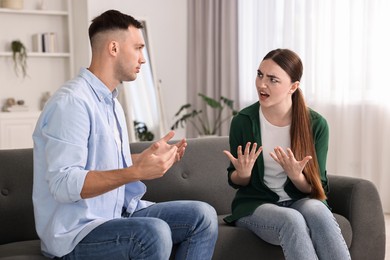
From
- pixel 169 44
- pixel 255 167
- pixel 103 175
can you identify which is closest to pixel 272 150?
pixel 255 167

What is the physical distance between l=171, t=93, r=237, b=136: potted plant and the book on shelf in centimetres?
132

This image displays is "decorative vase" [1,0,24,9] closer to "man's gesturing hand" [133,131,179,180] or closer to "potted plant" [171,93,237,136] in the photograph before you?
"potted plant" [171,93,237,136]

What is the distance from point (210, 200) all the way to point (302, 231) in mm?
741

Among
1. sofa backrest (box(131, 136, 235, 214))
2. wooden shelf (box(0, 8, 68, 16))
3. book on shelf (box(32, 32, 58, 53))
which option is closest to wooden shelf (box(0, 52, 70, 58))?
book on shelf (box(32, 32, 58, 53))

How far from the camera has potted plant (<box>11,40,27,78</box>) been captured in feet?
20.5

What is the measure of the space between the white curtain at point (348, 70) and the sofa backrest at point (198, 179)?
216 cm

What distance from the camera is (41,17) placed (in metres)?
6.51

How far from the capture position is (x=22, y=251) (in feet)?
8.62

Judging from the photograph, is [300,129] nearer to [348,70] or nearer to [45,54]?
[348,70]

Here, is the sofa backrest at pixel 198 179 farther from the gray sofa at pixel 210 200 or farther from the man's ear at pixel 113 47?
the man's ear at pixel 113 47

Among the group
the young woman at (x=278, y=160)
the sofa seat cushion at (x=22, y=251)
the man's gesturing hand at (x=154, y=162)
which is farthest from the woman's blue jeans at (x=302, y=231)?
the sofa seat cushion at (x=22, y=251)

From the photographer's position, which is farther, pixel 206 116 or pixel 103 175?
pixel 206 116

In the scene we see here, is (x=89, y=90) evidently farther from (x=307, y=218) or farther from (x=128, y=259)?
(x=307, y=218)

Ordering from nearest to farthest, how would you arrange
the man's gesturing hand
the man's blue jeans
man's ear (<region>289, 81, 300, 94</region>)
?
the man's gesturing hand, the man's blue jeans, man's ear (<region>289, 81, 300, 94</region>)
